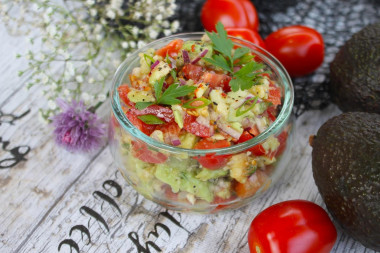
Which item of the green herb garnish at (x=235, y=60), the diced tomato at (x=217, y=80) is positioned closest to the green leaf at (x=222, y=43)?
the green herb garnish at (x=235, y=60)

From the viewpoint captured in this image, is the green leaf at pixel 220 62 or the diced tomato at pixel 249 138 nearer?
the diced tomato at pixel 249 138

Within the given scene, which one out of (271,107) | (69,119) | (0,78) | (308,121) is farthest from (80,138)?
(308,121)

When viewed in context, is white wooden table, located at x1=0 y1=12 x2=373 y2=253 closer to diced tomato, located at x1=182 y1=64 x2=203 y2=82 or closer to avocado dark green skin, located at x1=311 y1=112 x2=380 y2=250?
avocado dark green skin, located at x1=311 y1=112 x2=380 y2=250

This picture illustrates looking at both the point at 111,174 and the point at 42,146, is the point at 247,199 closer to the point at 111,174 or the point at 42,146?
the point at 111,174

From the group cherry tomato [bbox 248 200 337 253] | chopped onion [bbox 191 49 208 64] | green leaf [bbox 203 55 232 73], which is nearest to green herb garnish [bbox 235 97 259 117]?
green leaf [bbox 203 55 232 73]

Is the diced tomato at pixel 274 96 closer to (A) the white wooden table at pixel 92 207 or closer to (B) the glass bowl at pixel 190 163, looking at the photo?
(B) the glass bowl at pixel 190 163
